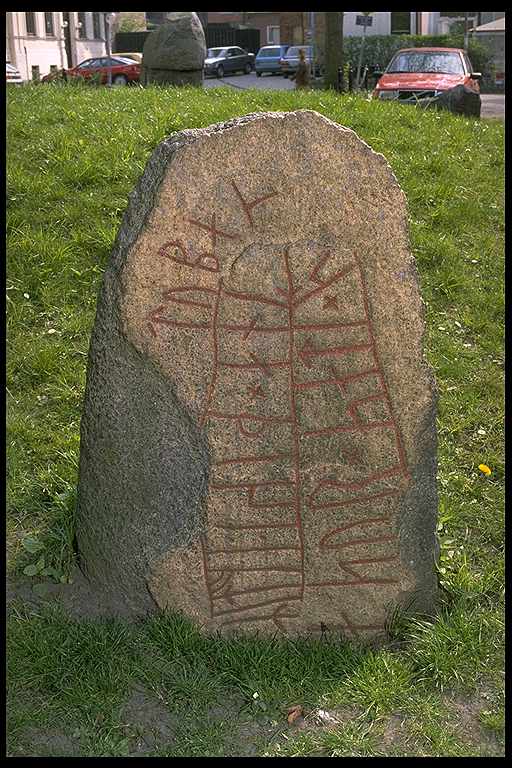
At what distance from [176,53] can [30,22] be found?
78.2 feet

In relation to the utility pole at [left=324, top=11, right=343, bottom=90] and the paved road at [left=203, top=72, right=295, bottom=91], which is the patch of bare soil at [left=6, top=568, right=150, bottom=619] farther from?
the paved road at [left=203, top=72, right=295, bottom=91]

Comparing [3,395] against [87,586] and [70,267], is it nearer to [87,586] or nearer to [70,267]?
[87,586]

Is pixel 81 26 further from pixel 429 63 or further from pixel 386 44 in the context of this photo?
pixel 429 63

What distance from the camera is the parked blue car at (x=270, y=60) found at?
104 feet

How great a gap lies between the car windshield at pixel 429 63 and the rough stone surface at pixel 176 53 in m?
3.52

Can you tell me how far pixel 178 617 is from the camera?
3043 millimetres

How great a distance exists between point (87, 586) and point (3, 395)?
0.93 meters

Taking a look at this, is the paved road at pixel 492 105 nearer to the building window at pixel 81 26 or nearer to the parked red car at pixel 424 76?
the parked red car at pixel 424 76

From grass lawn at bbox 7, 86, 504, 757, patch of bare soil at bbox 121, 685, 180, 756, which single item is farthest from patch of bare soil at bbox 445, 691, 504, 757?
patch of bare soil at bbox 121, 685, 180, 756

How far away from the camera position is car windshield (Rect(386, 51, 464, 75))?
13.0 m

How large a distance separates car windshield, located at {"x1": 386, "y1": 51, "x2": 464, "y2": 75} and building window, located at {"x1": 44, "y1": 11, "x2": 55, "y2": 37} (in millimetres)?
23055

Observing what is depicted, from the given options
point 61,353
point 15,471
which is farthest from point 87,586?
point 61,353

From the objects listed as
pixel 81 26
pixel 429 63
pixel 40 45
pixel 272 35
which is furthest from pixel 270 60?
pixel 429 63

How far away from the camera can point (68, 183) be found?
6.23 m
